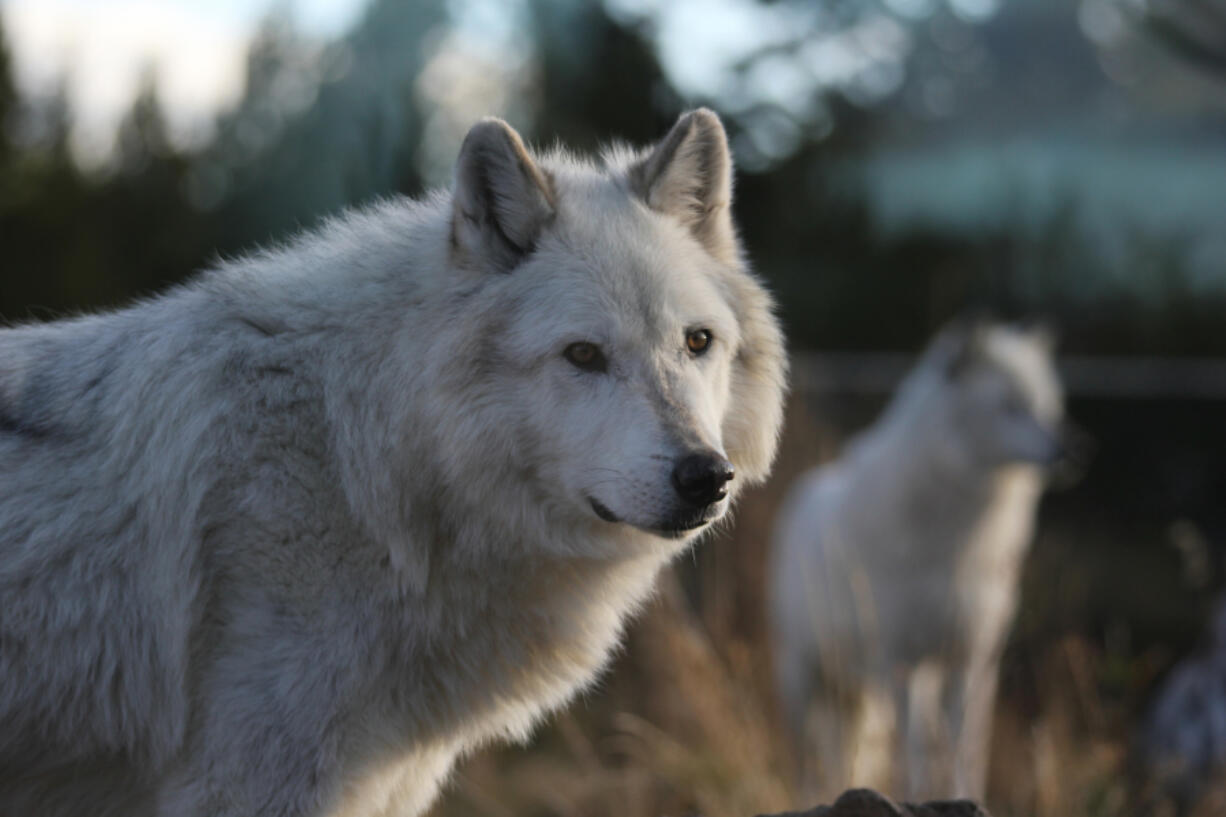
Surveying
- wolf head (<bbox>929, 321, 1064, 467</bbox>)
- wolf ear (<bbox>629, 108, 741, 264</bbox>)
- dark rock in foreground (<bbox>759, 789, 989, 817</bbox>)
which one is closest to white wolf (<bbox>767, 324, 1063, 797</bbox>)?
wolf head (<bbox>929, 321, 1064, 467</bbox>)

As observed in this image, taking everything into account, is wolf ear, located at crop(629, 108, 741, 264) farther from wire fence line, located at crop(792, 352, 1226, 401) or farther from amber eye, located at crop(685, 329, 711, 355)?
wire fence line, located at crop(792, 352, 1226, 401)

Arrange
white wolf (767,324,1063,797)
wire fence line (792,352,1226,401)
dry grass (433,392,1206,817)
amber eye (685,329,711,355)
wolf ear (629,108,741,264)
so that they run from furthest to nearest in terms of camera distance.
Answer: wire fence line (792,352,1226,401) → white wolf (767,324,1063,797) → dry grass (433,392,1206,817) → wolf ear (629,108,741,264) → amber eye (685,329,711,355)

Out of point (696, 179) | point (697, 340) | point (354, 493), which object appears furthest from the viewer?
point (696, 179)

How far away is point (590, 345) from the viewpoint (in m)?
2.81

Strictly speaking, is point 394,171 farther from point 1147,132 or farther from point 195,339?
point 195,339

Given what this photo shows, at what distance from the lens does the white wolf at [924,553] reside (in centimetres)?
648

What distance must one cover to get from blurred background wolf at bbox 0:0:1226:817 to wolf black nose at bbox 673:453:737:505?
15.8 feet

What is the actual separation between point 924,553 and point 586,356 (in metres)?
4.50

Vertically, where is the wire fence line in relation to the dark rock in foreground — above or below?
below

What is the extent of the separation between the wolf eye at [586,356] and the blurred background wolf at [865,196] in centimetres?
473

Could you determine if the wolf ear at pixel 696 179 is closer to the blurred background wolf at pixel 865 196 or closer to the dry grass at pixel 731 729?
the dry grass at pixel 731 729

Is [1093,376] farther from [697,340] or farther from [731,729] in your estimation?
[697,340]

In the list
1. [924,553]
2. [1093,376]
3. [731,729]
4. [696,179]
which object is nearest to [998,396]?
[924,553]

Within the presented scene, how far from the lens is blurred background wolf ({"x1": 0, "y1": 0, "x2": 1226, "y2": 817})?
852 centimetres
